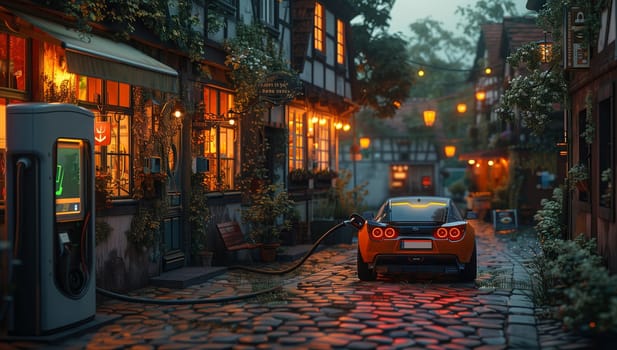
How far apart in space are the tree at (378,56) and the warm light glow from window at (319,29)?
4695 millimetres

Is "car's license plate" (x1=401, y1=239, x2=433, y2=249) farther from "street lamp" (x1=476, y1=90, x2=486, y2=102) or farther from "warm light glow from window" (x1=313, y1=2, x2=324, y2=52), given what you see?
"street lamp" (x1=476, y1=90, x2=486, y2=102)

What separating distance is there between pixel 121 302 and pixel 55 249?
7.78ft

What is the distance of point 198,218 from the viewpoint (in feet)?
44.7

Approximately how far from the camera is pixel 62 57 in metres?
9.94

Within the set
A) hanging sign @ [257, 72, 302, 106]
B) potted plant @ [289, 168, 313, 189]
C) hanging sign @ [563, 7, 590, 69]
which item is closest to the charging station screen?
hanging sign @ [563, 7, 590, 69]

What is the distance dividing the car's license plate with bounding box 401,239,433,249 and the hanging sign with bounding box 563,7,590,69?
327cm

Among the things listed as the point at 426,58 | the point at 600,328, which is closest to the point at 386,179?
the point at 426,58

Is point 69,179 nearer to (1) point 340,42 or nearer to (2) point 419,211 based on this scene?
(2) point 419,211

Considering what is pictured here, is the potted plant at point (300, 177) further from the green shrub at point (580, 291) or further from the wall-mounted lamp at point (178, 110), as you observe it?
the green shrub at point (580, 291)

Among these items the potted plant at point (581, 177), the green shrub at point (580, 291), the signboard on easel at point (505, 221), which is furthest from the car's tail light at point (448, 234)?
the signboard on easel at point (505, 221)

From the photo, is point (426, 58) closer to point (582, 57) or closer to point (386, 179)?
point (386, 179)

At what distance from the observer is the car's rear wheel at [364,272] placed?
40.2ft

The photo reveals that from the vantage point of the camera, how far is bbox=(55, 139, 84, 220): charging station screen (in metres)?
8.39

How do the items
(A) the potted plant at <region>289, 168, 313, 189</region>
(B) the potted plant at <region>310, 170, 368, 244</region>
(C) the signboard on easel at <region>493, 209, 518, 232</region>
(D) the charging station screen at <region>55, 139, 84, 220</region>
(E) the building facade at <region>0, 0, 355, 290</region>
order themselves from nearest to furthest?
1. (D) the charging station screen at <region>55, 139, 84, 220</region>
2. (E) the building facade at <region>0, 0, 355, 290</region>
3. (A) the potted plant at <region>289, 168, 313, 189</region>
4. (B) the potted plant at <region>310, 170, 368, 244</region>
5. (C) the signboard on easel at <region>493, 209, 518, 232</region>
